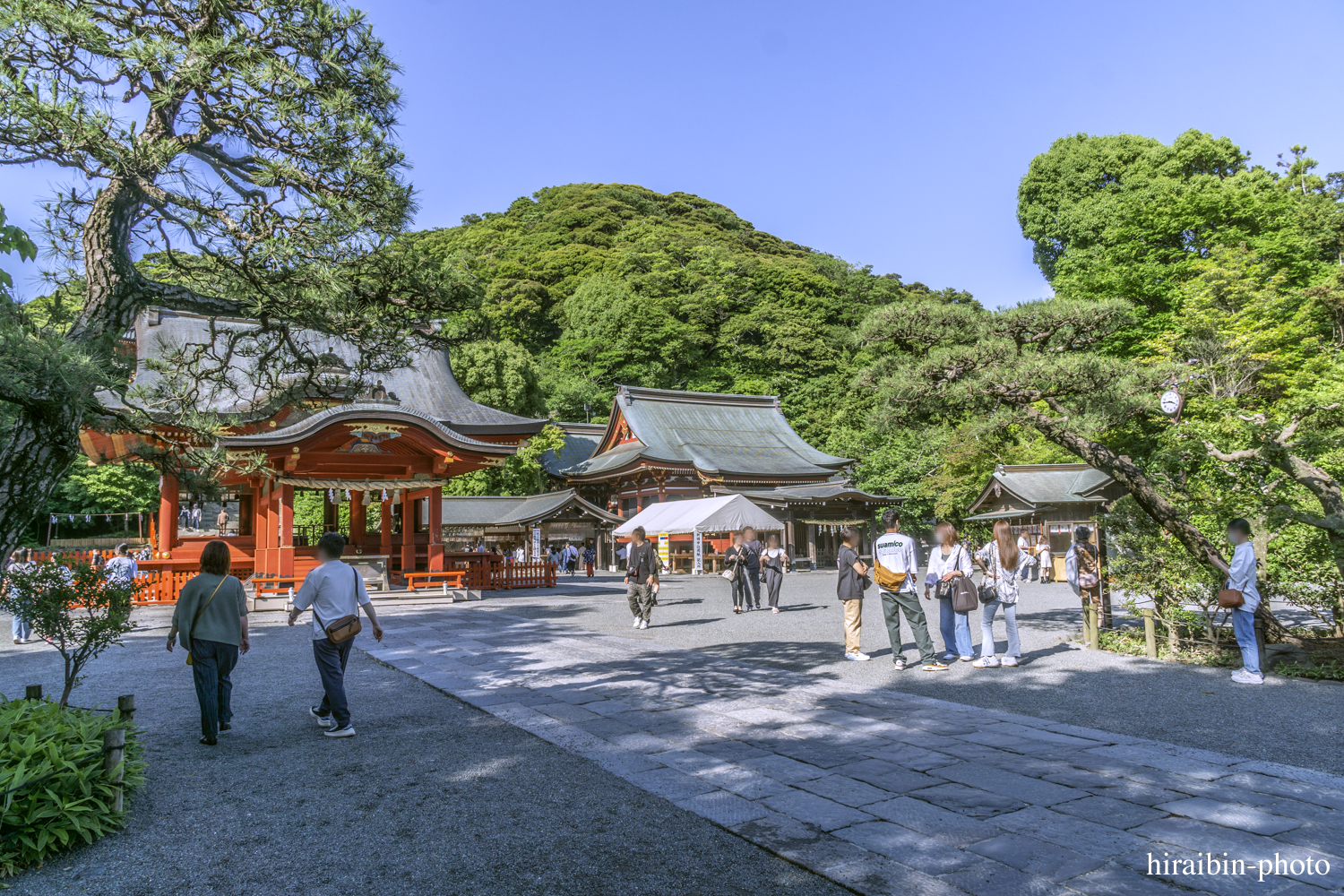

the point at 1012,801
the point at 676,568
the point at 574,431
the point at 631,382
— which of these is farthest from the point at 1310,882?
the point at 631,382

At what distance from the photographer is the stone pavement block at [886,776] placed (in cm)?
418

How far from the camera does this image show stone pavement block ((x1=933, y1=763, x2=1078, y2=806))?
3.98 metres

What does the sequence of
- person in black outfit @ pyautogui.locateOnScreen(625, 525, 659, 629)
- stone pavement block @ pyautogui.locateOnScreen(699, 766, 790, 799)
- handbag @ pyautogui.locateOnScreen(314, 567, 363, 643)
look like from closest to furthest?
stone pavement block @ pyautogui.locateOnScreen(699, 766, 790, 799) → handbag @ pyautogui.locateOnScreen(314, 567, 363, 643) → person in black outfit @ pyautogui.locateOnScreen(625, 525, 659, 629)

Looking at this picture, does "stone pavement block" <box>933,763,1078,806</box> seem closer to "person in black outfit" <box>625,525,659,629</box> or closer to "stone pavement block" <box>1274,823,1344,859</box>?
"stone pavement block" <box>1274,823,1344,859</box>

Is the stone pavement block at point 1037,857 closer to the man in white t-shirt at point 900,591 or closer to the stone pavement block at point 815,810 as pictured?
the stone pavement block at point 815,810

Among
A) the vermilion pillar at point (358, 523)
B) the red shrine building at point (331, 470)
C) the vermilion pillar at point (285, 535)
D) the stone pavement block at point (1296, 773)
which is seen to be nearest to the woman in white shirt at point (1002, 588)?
the stone pavement block at point (1296, 773)

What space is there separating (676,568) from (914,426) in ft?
60.8

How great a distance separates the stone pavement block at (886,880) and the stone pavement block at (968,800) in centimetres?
75

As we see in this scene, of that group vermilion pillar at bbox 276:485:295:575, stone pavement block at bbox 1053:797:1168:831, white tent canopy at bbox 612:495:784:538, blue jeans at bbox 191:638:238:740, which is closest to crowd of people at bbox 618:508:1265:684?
stone pavement block at bbox 1053:797:1168:831

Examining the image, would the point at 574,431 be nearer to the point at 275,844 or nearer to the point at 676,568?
the point at 676,568

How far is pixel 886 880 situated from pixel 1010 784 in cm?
144

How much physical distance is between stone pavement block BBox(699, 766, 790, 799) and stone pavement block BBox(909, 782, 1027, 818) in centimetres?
70

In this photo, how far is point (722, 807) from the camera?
3914 mm

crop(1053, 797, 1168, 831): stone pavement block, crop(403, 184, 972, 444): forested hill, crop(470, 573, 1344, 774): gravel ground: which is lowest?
crop(470, 573, 1344, 774): gravel ground
